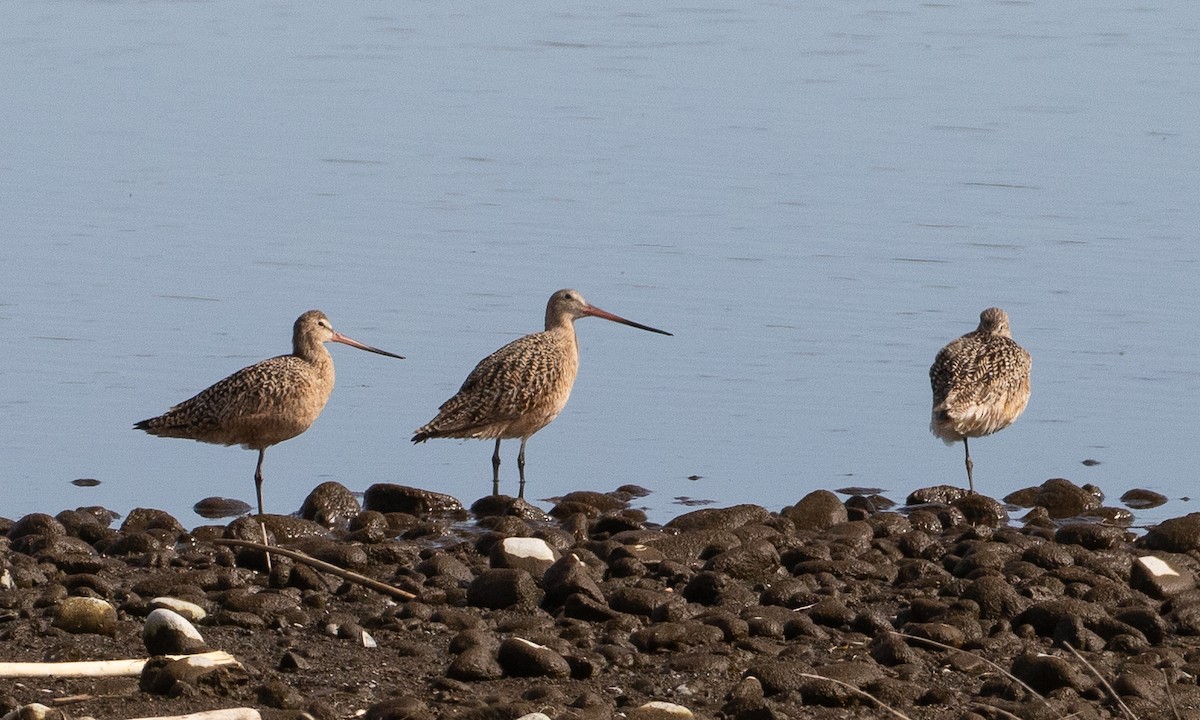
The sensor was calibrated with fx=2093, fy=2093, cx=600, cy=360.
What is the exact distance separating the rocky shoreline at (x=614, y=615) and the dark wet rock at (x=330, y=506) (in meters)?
0.02

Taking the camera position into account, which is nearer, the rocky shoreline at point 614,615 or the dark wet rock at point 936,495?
the rocky shoreline at point 614,615

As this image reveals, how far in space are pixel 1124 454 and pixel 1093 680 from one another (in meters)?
5.21

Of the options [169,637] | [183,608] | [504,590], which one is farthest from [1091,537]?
[169,637]

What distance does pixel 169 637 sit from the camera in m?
6.93

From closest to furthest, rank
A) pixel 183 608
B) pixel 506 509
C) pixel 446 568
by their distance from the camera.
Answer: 1. pixel 183 608
2. pixel 446 568
3. pixel 506 509

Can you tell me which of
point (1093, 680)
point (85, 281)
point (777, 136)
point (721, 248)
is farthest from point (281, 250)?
point (1093, 680)

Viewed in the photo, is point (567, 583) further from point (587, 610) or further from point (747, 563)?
point (747, 563)

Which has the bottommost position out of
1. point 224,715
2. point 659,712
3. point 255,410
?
point 659,712

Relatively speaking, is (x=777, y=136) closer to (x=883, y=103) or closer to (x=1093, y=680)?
(x=883, y=103)

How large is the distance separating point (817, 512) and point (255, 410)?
2.91 m

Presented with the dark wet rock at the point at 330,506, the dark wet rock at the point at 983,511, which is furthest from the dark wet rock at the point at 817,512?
the dark wet rock at the point at 330,506

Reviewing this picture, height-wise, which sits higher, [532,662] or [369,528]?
[369,528]

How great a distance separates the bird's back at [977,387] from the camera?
1102cm

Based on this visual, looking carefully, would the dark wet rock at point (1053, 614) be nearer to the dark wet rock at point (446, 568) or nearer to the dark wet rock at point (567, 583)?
the dark wet rock at point (567, 583)
